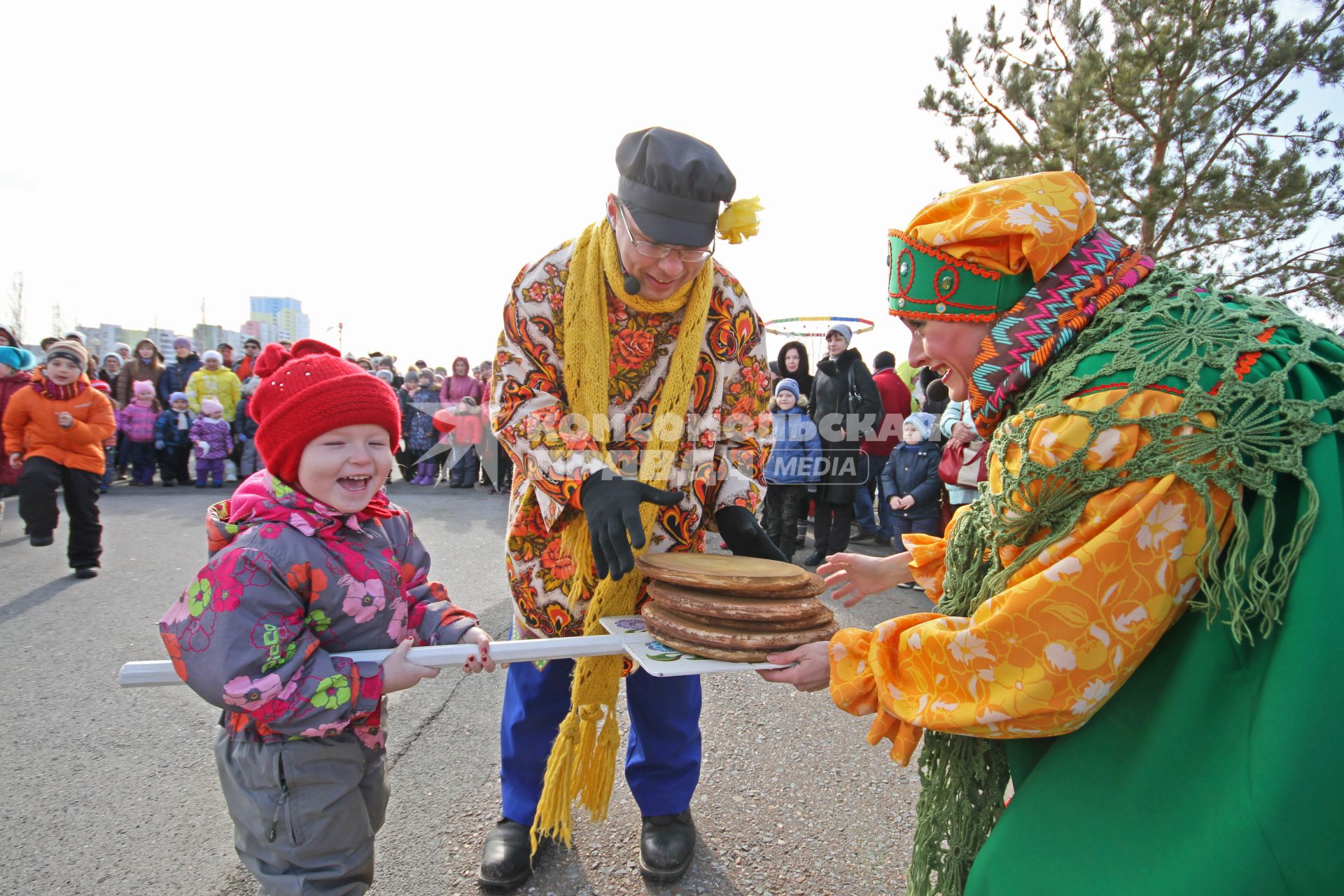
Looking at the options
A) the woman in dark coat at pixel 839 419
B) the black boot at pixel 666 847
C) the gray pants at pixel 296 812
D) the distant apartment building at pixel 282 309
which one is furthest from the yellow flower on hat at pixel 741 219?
the distant apartment building at pixel 282 309

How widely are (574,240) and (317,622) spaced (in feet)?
4.09

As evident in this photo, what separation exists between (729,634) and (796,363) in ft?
21.8

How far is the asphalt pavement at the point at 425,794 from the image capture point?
2.35 metres

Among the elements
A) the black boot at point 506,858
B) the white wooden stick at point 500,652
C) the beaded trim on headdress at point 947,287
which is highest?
the beaded trim on headdress at point 947,287

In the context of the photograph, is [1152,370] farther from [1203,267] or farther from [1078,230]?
[1203,267]

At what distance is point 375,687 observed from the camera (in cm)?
167

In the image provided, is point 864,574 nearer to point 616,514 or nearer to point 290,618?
point 616,514

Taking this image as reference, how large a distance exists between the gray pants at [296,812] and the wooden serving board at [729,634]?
0.79 meters

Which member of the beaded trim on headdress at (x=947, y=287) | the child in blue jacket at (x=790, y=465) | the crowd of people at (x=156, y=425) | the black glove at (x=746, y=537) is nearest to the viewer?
the beaded trim on headdress at (x=947, y=287)

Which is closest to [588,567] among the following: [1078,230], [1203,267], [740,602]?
[740,602]

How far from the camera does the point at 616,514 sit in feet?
6.08

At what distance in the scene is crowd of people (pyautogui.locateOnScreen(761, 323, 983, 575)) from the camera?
259 inches

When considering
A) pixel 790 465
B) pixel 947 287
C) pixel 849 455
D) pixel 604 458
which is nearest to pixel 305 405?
pixel 604 458

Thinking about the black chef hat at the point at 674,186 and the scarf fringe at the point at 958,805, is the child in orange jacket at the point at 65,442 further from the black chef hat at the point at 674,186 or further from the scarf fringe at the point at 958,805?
the scarf fringe at the point at 958,805
